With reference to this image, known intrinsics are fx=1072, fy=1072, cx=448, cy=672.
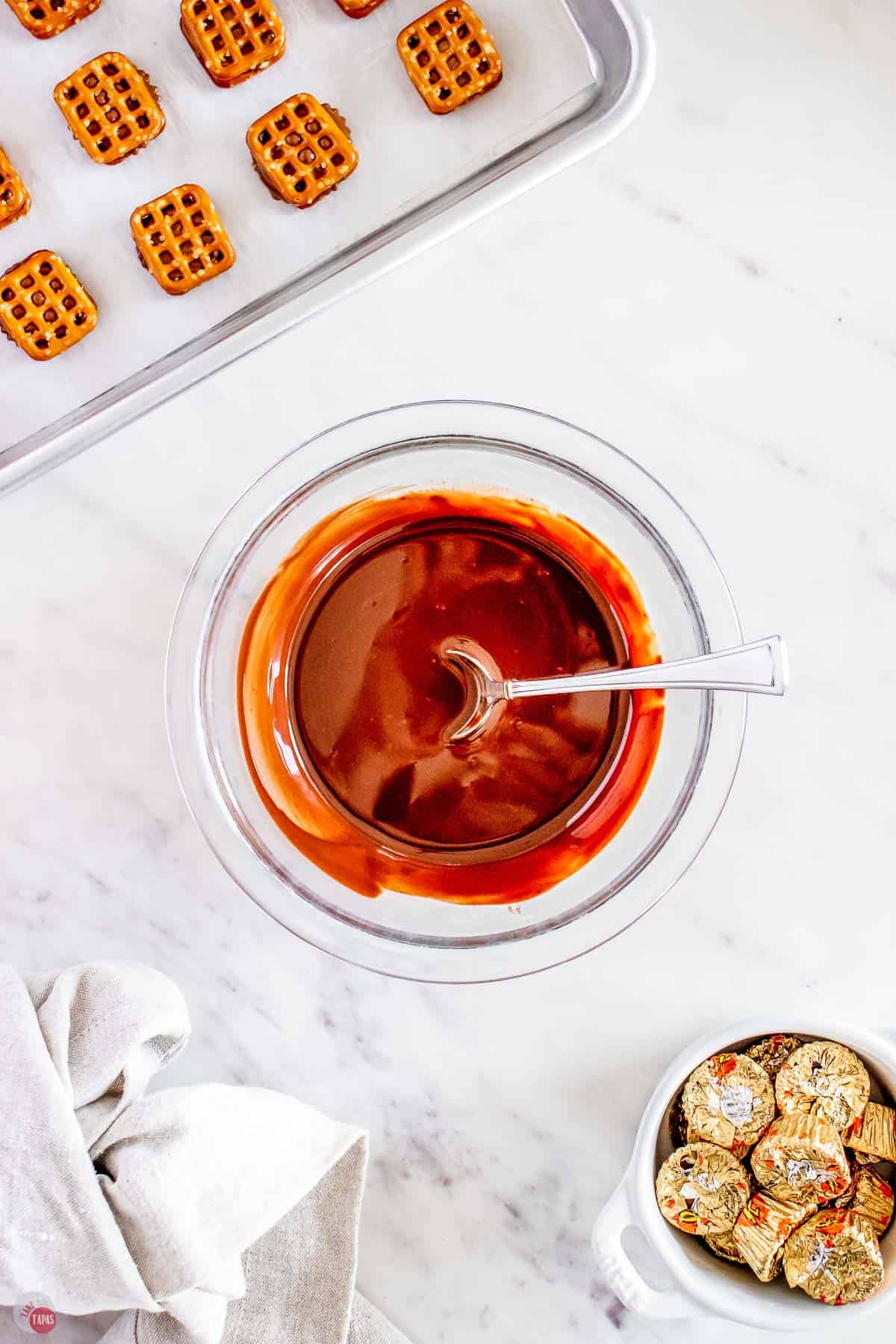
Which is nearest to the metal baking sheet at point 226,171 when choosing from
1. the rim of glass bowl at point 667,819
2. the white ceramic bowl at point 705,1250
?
the rim of glass bowl at point 667,819

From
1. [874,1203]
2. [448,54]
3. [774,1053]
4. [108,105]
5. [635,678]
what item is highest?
[108,105]

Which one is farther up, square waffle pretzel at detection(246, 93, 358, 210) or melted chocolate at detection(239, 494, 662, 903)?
square waffle pretzel at detection(246, 93, 358, 210)

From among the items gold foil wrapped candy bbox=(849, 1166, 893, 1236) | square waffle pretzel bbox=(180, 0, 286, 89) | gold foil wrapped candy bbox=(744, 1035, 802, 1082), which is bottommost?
gold foil wrapped candy bbox=(849, 1166, 893, 1236)

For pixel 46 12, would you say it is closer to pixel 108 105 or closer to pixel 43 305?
pixel 108 105

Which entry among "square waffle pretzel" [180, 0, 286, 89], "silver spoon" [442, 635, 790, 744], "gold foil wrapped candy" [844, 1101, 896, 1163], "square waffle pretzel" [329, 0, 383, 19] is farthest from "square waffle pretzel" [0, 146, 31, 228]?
"gold foil wrapped candy" [844, 1101, 896, 1163]

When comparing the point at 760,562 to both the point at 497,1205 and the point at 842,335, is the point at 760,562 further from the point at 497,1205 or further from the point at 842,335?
the point at 497,1205

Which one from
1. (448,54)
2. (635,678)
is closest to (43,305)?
(448,54)

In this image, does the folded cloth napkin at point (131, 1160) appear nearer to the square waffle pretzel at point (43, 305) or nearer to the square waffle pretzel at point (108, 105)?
the square waffle pretzel at point (43, 305)

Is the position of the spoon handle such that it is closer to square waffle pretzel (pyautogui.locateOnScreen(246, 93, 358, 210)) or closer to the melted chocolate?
the melted chocolate
